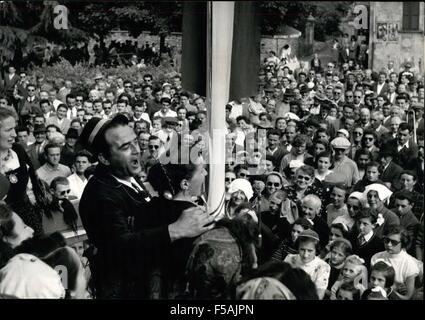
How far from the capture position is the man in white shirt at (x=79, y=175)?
6.52 meters

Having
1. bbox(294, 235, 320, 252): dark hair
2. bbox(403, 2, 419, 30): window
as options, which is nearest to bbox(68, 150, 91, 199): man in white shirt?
bbox(294, 235, 320, 252): dark hair

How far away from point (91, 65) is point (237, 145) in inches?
49.7

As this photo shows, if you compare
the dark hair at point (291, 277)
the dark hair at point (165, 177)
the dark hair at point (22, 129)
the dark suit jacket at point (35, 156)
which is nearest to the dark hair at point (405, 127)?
the dark hair at point (291, 277)

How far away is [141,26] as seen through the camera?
21.0 feet

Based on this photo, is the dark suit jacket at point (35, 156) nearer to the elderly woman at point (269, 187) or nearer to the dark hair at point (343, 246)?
the elderly woman at point (269, 187)

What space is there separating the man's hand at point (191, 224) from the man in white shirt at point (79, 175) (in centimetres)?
75

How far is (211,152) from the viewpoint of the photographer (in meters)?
6.43

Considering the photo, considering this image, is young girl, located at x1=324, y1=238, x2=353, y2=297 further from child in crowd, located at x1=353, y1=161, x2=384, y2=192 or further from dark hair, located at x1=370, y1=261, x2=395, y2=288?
child in crowd, located at x1=353, y1=161, x2=384, y2=192

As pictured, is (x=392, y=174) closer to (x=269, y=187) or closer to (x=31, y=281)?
(x=269, y=187)

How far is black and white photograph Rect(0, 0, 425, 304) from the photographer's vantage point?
634 cm

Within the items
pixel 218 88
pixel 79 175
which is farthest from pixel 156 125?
pixel 79 175

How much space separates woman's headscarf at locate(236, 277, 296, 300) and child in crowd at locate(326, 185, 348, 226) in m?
0.63
